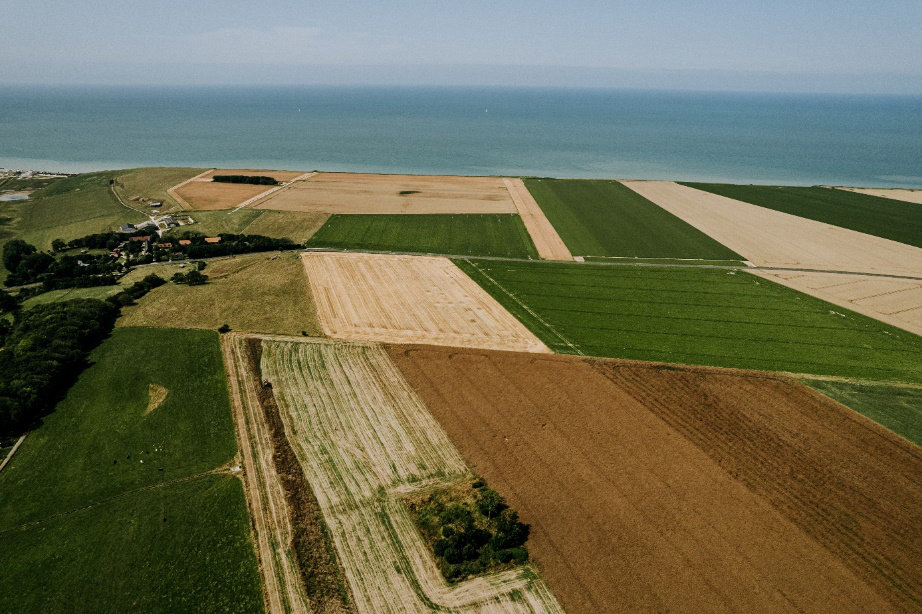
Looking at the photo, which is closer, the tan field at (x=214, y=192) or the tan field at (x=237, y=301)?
the tan field at (x=237, y=301)

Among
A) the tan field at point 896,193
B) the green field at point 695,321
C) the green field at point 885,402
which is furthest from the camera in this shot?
the tan field at point 896,193

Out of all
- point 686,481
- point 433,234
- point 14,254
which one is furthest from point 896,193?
point 14,254

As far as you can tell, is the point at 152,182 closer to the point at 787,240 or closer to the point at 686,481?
the point at 686,481

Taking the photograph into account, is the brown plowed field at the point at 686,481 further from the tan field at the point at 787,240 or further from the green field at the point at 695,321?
the tan field at the point at 787,240

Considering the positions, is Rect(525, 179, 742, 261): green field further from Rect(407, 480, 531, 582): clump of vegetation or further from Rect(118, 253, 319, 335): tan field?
Rect(407, 480, 531, 582): clump of vegetation

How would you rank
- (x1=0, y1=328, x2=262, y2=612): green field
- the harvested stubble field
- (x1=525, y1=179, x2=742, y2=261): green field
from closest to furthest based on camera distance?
the harvested stubble field, (x1=0, y1=328, x2=262, y2=612): green field, (x1=525, y1=179, x2=742, y2=261): green field

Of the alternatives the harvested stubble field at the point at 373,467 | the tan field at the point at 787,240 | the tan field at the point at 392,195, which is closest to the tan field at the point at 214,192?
the tan field at the point at 392,195

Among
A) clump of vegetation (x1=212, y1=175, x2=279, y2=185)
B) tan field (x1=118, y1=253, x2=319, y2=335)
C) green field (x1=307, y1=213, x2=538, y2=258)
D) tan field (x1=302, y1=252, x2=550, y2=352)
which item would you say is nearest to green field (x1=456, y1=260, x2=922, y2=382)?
tan field (x1=302, y1=252, x2=550, y2=352)
